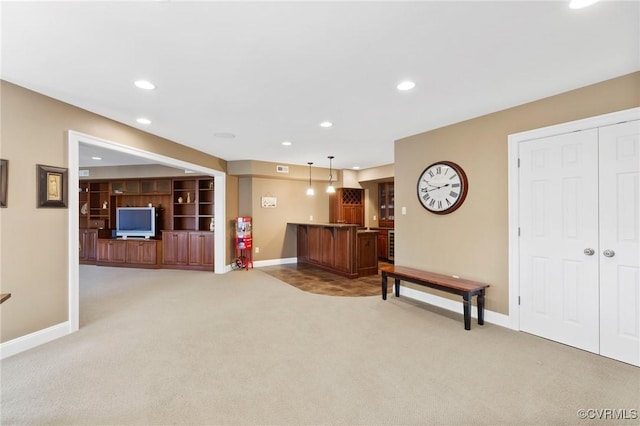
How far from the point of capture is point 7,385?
215cm

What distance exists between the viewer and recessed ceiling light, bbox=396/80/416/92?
2.61 m

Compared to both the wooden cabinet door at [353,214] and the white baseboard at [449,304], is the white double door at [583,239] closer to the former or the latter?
the white baseboard at [449,304]

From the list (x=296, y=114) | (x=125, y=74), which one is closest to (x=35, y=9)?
(x=125, y=74)

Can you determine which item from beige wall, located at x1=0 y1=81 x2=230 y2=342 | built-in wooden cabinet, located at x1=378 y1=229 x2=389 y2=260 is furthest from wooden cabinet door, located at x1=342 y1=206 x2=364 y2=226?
beige wall, located at x1=0 y1=81 x2=230 y2=342

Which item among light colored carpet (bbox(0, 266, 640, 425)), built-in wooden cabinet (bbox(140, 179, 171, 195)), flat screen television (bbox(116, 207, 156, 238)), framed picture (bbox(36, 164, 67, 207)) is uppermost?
built-in wooden cabinet (bbox(140, 179, 171, 195))

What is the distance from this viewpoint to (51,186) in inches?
116

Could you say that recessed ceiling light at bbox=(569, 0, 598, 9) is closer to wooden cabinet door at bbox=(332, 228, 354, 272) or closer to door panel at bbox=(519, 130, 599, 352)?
door panel at bbox=(519, 130, 599, 352)

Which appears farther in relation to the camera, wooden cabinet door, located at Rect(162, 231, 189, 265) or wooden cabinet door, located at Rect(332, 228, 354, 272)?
wooden cabinet door, located at Rect(162, 231, 189, 265)

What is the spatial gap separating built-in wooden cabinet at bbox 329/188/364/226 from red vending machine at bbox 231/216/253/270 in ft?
8.42

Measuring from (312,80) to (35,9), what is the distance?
73.0 inches

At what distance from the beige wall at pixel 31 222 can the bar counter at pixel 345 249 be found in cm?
431

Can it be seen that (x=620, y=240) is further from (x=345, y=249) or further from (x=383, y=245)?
(x=383, y=245)

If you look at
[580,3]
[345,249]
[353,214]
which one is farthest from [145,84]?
[353,214]

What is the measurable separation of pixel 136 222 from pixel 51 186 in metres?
4.64
